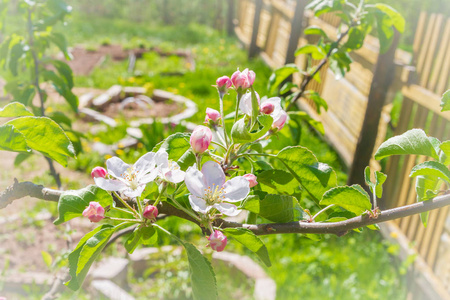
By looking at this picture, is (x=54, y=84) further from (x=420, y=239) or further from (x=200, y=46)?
(x=200, y=46)

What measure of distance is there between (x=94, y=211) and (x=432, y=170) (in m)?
0.54

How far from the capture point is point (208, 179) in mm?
729

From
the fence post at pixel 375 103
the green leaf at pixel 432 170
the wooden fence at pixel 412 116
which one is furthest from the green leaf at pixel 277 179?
the fence post at pixel 375 103

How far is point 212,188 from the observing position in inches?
28.4

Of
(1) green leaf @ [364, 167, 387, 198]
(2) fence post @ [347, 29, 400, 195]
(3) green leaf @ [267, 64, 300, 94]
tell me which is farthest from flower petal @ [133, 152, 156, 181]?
(2) fence post @ [347, 29, 400, 195]

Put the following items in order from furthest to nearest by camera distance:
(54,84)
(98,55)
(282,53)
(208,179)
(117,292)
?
(98,55) → (282,53) → (117,292) → (54,84) → (208,179)

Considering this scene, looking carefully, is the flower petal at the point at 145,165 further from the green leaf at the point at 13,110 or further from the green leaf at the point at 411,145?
the green leaf at the point at 411,145

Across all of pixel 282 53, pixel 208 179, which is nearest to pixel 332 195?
pixel 208 179

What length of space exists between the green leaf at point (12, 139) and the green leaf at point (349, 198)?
495 mm

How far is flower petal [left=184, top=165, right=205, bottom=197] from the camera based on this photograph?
0.70 m

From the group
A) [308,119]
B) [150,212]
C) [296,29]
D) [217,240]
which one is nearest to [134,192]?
[150,212]

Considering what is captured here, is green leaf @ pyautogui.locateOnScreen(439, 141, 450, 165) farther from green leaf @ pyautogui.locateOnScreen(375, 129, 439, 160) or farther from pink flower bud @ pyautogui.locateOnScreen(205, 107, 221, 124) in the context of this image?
pink flower bud @ pyautogui.locateOnScreen(205, 107, 221, 124)

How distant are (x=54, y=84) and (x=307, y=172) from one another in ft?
4.75

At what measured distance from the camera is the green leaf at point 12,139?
2.32 ft
